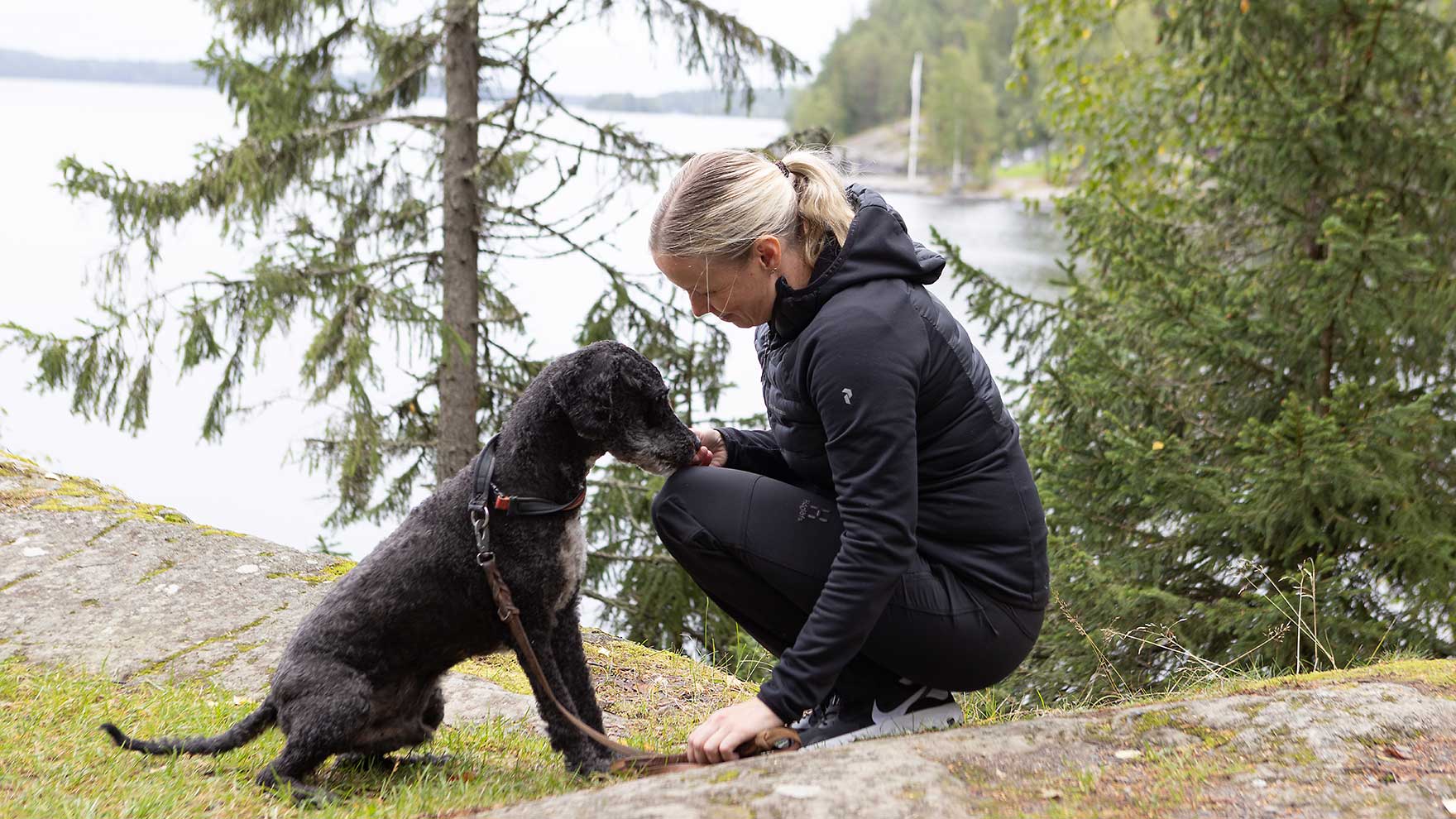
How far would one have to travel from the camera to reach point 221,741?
8.52 ft

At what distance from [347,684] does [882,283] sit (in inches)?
66.9

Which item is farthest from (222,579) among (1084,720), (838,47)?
(838,47)

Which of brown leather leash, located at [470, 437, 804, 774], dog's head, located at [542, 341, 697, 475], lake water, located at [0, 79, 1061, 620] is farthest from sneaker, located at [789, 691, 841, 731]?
lake water, located at [0, 79, 1061, 620]

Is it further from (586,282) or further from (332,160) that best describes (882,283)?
(586,282)

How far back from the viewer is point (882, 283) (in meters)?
2.49

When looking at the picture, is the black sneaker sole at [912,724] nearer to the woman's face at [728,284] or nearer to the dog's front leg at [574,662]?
the dog's front leg at [574,662]

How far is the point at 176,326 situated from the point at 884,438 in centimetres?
599

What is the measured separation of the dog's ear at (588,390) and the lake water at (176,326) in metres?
3.88

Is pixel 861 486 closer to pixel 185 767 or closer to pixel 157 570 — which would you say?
pixel 185 767

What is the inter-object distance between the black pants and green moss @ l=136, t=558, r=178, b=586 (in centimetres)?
245

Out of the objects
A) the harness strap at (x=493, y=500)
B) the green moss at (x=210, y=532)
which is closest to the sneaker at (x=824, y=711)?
the harness strap at (x=493, y=500)

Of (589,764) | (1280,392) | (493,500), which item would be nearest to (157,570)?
(493,500)

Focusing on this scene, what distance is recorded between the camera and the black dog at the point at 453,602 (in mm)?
2512

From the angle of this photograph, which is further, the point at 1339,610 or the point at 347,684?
the point at 1339,610
